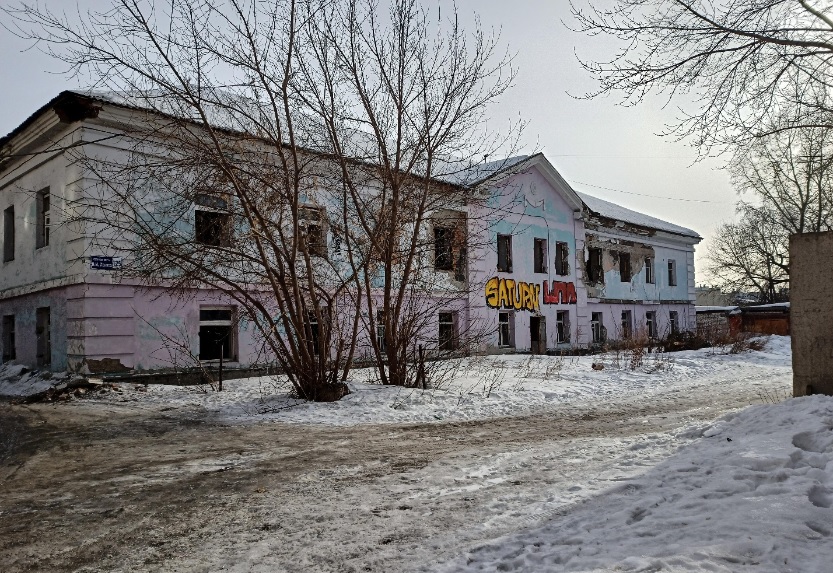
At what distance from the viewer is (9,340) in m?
17.1

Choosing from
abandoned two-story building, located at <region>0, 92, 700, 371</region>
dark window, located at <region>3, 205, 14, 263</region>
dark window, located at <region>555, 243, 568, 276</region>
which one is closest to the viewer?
abandoned two-story building, located at <region>0, 92, 700, 371</region>

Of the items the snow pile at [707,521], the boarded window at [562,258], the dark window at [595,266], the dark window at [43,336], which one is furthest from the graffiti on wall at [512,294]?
the snow pile at [707,521]

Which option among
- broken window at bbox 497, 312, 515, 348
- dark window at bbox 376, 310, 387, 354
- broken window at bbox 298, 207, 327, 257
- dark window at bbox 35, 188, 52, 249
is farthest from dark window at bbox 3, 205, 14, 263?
broken window at bbox 497, 312, 515, 348

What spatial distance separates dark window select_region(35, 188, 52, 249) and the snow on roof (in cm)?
2003

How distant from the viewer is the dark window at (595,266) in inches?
1061

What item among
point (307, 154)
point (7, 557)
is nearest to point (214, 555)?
point (7, 557)

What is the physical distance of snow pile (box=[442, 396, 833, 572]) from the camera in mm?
2980

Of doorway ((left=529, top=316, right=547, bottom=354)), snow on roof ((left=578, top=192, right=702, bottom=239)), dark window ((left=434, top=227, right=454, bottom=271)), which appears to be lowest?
doorway ((left=529, top=316, right=547, bottom=354))

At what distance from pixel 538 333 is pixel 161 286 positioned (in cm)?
1472

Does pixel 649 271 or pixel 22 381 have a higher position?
pixel 649 271

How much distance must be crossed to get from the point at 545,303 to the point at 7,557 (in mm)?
21851

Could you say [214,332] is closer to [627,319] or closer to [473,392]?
[473,392]

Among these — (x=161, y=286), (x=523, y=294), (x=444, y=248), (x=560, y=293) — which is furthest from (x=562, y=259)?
(x=161, y=286)

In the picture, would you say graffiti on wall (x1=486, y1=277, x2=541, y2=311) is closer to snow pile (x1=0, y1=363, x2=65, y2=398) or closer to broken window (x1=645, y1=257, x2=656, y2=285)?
broken window (x1=645, y1=257, x2=656, y2=285)
